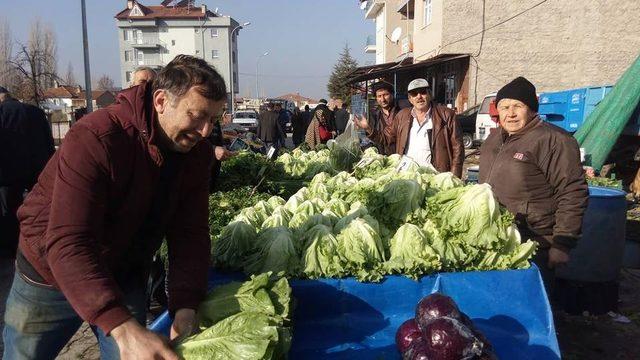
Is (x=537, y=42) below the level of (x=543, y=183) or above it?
above

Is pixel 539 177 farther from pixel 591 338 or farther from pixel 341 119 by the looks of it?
pixel 341 119

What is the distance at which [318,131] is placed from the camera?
10.6 metres

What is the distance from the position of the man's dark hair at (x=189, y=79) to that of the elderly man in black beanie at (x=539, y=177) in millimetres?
2315

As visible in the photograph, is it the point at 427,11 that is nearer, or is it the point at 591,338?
the point at 591,338

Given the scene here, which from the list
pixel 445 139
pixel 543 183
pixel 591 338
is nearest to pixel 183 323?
pixel 543 183

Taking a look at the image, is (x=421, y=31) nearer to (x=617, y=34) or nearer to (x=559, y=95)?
(x=617, y=34)

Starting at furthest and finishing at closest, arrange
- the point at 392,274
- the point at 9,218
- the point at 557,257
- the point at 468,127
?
the point at 468,127 < the point at 9,218 < the point at 557,257 < the point at 392,274

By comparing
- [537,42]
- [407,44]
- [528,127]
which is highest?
[407,44]

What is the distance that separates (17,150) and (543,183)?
6173 millimetres

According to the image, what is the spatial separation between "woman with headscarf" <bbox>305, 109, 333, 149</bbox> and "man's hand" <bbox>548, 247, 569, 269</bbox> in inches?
294

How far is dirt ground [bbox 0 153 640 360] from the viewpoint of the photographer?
4.09m

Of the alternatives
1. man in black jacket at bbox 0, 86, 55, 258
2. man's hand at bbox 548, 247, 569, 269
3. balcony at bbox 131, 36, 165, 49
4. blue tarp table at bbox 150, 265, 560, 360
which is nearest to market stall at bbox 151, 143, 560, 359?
blue tarp table at bbox 150, 265, 560, 360

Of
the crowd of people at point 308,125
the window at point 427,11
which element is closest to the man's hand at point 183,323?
the crowd of people at point 308,125

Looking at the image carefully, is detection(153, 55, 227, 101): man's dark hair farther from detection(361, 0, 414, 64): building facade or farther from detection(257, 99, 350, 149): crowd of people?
detection(361, 0, 414, 64): building facade
